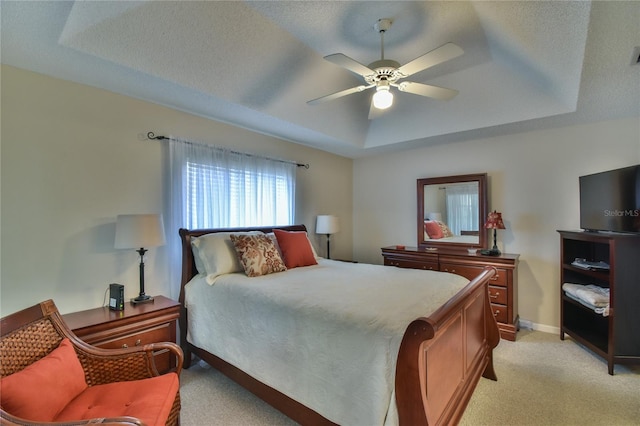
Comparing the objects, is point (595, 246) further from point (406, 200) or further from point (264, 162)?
point (264, 162)

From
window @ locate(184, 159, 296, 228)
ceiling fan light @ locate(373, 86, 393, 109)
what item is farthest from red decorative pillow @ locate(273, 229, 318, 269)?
ceiling fan light @ locate(373, 86, 393, 109)

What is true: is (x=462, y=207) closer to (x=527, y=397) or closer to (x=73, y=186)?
(x=527, y=397)

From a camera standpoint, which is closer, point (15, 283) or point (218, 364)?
point (15, 283)

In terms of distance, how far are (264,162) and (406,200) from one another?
235 cm

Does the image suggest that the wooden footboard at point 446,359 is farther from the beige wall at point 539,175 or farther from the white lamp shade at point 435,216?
the white lamp shade at point 435,216

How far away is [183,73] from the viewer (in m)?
2.30

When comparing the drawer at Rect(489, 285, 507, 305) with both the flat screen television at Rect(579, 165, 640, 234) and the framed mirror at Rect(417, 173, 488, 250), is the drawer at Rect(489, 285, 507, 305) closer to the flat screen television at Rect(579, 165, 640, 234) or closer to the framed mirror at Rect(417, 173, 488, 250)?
the framed mirror at Rect(417, 173, 488, 250)

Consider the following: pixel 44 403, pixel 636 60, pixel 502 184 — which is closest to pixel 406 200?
pixel 502 184

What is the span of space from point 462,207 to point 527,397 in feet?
7.83

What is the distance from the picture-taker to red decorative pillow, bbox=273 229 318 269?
3.10 meters

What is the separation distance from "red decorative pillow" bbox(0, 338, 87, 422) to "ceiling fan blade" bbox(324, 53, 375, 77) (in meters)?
2.17

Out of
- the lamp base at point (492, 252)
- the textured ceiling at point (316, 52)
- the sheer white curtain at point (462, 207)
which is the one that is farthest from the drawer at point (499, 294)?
the textured ceiling at point (316, 52)

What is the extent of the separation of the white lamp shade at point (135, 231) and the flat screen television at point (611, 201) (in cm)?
405

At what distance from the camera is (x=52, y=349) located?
5.06 feet
